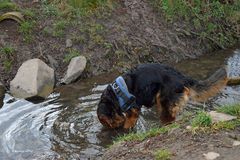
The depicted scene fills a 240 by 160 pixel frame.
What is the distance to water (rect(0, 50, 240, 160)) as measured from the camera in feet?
23.5

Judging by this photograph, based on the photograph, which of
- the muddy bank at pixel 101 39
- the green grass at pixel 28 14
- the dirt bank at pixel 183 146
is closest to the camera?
the dirt bank at pixel 183 146

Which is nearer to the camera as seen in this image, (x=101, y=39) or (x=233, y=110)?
(x=233, y=110)

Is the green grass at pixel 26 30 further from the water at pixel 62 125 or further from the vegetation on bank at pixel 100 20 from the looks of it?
the water at pixel 62 125

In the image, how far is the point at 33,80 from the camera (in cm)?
967

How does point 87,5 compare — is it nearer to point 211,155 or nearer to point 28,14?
point 28,14

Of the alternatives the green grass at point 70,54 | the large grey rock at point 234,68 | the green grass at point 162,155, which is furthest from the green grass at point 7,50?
the green grass at point 162,155

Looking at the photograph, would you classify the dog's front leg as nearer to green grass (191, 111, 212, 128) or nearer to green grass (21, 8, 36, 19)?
green grass (191, 111, 212, 128)

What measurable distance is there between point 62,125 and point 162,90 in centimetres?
195

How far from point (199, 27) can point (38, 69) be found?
518cm

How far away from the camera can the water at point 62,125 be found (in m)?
7.16

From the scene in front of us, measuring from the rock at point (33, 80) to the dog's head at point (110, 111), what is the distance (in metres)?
2.32

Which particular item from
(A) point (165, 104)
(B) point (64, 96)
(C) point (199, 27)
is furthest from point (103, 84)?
(C) point (199, 27)

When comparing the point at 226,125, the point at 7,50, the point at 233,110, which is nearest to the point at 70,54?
the point at 7,50

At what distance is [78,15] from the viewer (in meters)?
12.1
